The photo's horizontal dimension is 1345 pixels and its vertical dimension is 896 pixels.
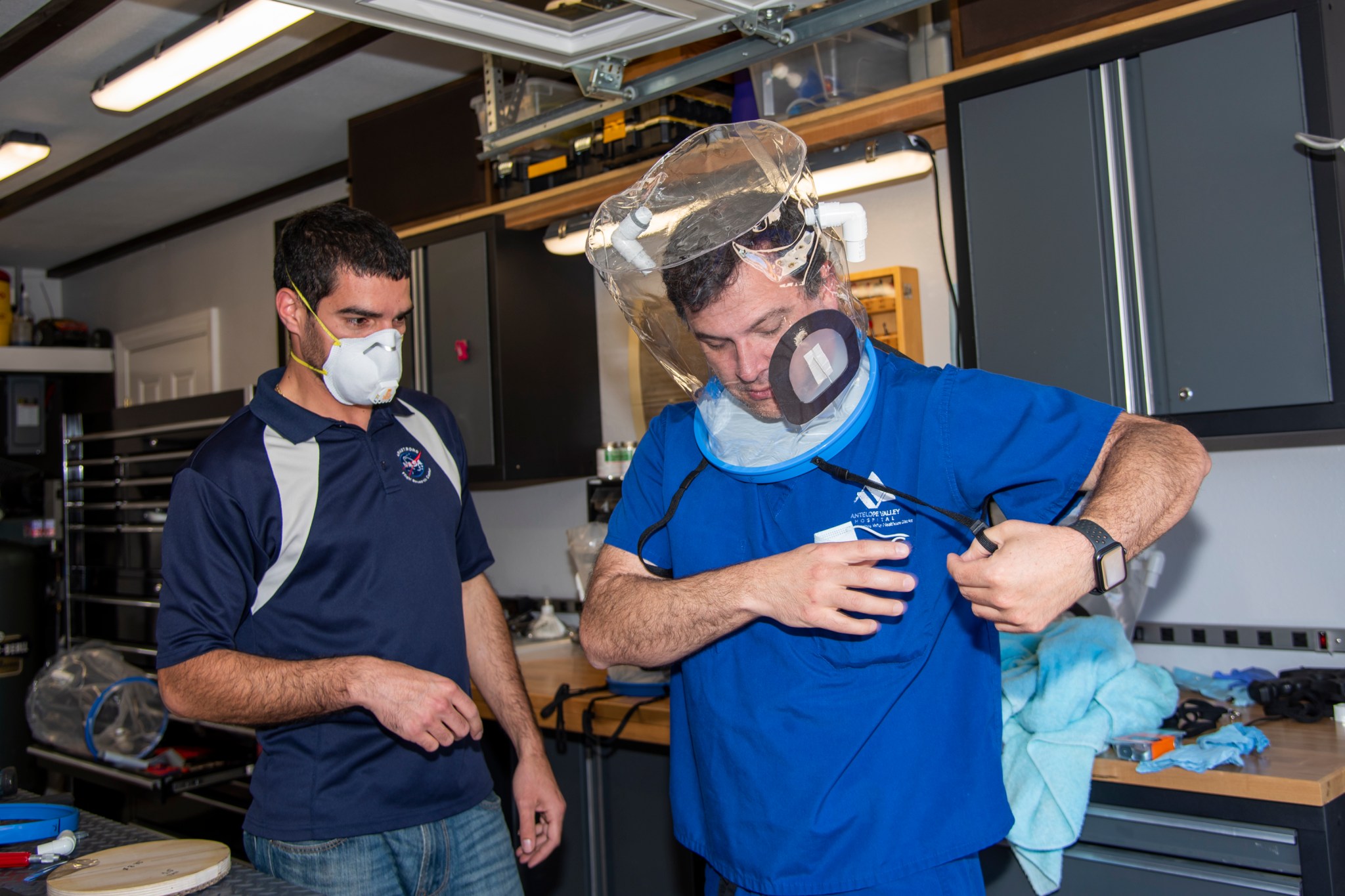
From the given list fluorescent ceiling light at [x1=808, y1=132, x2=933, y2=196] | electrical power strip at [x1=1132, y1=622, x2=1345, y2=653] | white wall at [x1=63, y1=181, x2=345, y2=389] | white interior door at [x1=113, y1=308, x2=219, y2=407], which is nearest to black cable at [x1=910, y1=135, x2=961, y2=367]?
fluorescent ceiling light at [x1=808, y1=132, x2=933, y2=196]

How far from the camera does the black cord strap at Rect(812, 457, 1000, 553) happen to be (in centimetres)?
105

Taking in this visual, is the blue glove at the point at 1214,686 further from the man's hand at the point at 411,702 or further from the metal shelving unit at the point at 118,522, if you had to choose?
the metal shelving unit at the point at 118,522

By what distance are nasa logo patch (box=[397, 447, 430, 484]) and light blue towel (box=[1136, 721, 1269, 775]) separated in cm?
131

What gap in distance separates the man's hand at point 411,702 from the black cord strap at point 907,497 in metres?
0.65

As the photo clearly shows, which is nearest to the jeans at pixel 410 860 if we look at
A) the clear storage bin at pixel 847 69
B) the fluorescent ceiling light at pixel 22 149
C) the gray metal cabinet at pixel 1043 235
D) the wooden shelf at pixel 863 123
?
the gray metal cabinet at pixel 1043 235

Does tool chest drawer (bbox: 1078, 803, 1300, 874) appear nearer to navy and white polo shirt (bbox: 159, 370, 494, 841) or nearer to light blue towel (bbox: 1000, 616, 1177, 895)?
light blue towel (bbox: 1000, 616, 1177, 895)

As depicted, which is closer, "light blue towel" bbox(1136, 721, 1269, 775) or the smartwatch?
the smartwatch

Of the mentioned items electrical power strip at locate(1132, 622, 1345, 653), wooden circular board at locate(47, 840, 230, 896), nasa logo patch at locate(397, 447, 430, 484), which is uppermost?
nasa logo patch at locate(397, 447, 430, 484)

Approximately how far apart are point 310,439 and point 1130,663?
1.55 meters

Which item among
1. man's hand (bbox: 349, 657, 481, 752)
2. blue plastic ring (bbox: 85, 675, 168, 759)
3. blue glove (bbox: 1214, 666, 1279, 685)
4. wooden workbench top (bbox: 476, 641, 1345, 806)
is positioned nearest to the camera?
man's hand (bbox: 349, 657, 481, 752)

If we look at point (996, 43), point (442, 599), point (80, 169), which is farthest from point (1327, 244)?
point (80, 169)

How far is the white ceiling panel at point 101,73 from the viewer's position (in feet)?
9.57

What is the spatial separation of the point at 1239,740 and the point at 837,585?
1.08 meters

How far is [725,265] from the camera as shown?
1274mm
